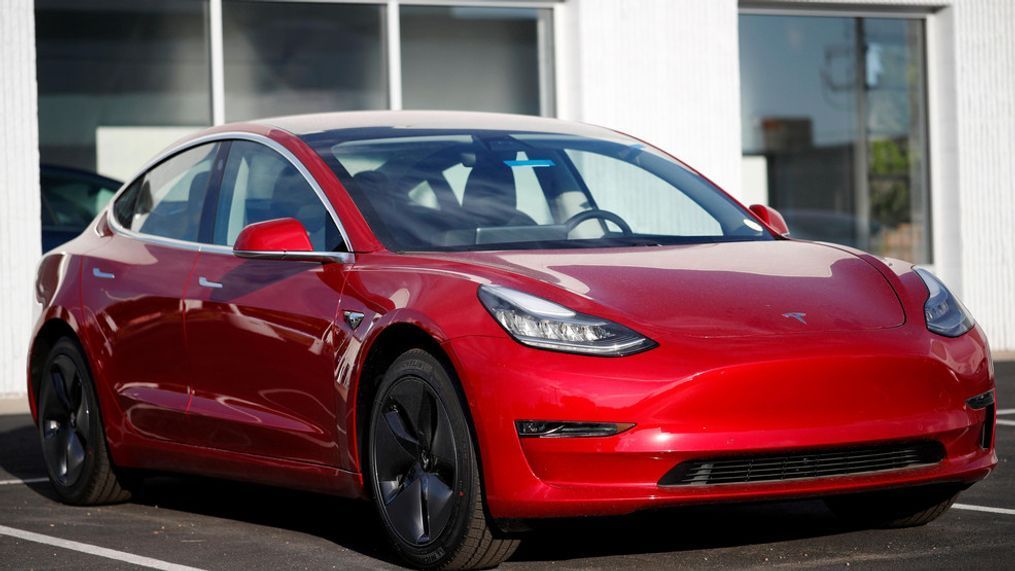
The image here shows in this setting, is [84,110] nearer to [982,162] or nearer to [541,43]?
[541,43]

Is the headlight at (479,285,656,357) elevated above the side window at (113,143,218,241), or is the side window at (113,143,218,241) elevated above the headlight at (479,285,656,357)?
the side window at (113,143,218,241)

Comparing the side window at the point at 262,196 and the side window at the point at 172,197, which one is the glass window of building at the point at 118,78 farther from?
the side window at the point at 262,196

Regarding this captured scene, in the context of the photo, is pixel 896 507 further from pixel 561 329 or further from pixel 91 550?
pixel 91 550

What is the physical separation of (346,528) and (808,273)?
1.91 metres

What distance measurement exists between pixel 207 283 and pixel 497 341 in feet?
5.58

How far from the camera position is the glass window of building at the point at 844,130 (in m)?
14.1

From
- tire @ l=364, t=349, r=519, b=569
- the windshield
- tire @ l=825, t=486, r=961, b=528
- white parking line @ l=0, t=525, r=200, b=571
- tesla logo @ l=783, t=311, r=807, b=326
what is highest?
the windshield

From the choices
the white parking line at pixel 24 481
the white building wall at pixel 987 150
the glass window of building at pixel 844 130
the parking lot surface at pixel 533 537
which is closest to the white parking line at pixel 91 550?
the parking lot surface at pixel 533 537

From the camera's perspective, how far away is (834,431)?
4816 mm

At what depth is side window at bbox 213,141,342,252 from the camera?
5879 mm

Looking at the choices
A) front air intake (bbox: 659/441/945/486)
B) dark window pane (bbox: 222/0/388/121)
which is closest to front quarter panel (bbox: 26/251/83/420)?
front air intake (bbox: 659/441/945/486)

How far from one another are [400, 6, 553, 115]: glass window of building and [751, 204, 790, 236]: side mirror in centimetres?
704

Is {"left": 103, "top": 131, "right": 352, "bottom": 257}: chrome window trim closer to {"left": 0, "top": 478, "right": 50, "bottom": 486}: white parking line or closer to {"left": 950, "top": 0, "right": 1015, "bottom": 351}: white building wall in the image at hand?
{"left": 0, "top": 478, "right": 50, "bottom": 486}: white parking line

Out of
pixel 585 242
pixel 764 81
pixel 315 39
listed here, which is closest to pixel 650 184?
pixel 585 242
